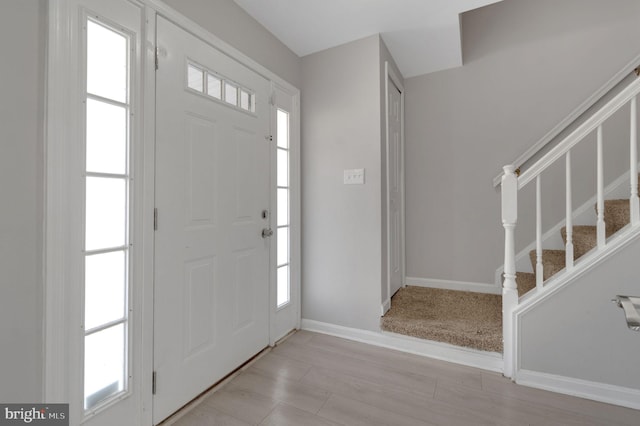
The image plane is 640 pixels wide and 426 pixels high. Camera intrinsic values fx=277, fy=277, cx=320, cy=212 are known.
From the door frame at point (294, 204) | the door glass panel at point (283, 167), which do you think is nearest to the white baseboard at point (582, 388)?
the door frame at point (294, 204)

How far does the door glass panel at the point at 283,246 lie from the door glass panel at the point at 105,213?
1241mm

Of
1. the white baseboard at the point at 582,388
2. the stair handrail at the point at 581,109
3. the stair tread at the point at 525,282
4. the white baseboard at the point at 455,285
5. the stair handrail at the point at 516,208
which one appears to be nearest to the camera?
the white baseboard at the point at 582,388

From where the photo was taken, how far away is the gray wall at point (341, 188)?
2305 millimetres

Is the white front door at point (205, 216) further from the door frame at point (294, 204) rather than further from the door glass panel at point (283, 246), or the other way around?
the door frame at point (294, 204)

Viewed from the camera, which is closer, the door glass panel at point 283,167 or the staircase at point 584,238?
the staircase at point 584,238

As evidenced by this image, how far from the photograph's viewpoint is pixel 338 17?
2.05 metres

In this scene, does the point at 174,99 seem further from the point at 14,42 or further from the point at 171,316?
the point at 171,316

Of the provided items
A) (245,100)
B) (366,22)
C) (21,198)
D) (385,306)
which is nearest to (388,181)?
(385,306)

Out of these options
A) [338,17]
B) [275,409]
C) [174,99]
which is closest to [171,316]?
[275,409]

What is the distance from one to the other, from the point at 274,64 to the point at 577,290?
8.61 ft

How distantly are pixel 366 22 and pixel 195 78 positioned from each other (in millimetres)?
1363

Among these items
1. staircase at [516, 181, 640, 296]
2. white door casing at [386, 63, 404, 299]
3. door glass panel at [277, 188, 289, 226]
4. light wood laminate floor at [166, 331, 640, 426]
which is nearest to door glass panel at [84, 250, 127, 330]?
light wood laminate floor at [166, 331, 640, 426]

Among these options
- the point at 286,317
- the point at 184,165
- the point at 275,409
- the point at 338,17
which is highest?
the point at 338,17

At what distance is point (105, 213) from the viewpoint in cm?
124
